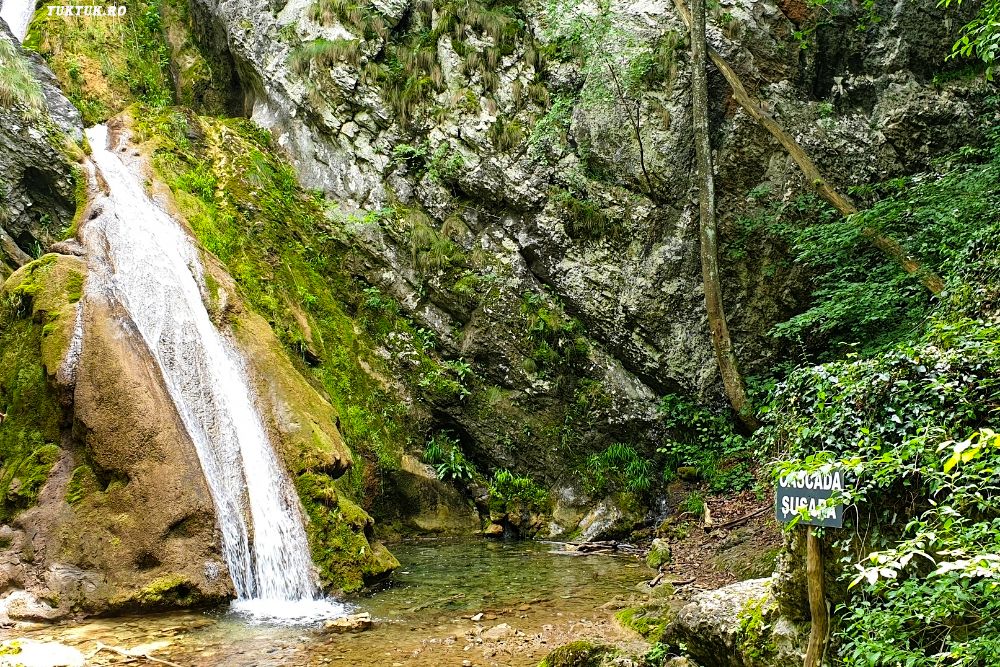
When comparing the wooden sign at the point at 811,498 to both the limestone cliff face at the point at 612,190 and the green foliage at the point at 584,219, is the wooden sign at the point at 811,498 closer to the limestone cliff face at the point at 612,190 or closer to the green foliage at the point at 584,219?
the limestone cliff face at the point at 612,190

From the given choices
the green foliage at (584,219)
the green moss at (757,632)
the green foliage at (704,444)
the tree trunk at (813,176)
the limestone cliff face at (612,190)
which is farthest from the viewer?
the green foliage at (584,219)

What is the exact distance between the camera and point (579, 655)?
5078 millimetres

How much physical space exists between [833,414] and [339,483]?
718cm

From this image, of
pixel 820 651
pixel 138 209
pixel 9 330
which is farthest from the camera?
pixel 138 209

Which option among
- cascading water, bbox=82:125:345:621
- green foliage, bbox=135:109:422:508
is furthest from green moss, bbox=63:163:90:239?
green foliage, bbox=135:109:422:508

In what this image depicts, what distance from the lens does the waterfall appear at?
1571cm

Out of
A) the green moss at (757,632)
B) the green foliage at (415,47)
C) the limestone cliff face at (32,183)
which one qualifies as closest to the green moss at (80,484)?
the limestone cliff face at (32,183)

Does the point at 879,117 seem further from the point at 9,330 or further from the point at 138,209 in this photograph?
the point at 9,330

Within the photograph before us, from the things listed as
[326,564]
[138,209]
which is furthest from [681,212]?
[138,209]

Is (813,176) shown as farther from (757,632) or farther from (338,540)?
(338,540)

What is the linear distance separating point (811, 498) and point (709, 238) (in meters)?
8.80

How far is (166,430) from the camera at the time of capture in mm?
7578

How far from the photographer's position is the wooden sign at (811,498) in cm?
330

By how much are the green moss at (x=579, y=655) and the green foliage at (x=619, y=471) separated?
275 inches
